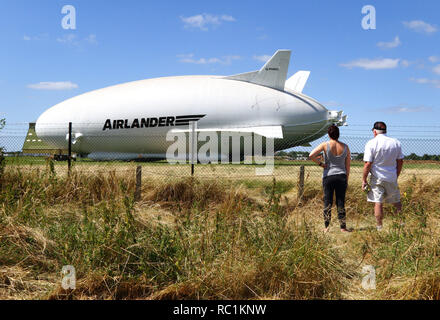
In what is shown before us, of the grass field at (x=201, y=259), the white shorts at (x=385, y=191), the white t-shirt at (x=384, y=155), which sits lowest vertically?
the grass field at (x=201, y=259)

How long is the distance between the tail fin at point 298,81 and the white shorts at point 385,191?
2254 centimetres

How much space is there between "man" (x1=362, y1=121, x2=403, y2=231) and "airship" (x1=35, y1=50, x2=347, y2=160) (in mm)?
15197

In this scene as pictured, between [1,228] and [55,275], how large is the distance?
1.43 metres

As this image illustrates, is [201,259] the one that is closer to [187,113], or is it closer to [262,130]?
[262,130]

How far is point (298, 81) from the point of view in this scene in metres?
28.4

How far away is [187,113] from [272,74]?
20.8 ft

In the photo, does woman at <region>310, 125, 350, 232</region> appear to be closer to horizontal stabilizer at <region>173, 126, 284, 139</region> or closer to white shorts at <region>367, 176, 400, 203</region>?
white shorts at <region>367, 176, 400, 203</region>

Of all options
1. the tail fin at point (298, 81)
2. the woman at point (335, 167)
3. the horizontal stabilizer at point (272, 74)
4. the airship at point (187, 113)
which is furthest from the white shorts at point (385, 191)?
the tail fin at point (298, 81)

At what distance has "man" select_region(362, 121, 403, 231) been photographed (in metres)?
6.07

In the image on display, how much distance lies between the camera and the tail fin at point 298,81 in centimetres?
2811

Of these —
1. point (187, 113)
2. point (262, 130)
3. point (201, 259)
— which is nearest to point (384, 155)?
point (201, 259)

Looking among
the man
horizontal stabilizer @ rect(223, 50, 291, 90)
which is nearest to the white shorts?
the man

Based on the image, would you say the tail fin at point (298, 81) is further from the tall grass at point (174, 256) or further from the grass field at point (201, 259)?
the tall grass at point (174, 256)
